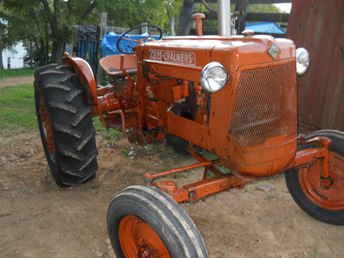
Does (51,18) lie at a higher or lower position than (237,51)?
higher

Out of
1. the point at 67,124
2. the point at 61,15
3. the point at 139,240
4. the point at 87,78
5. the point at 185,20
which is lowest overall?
the point at 139,240

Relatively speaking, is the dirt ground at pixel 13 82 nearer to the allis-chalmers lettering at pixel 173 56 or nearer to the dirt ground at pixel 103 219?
the dirt ground at pixel 103 219

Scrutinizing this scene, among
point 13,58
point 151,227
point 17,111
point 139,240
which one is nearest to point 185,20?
point 17,111

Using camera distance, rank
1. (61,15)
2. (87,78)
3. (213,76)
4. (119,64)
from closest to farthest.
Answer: (213,76), (87,78), (119,64), (61,15)

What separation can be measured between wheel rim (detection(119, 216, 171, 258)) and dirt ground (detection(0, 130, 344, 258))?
42 centimetres

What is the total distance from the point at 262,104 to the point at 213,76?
0.40 metres

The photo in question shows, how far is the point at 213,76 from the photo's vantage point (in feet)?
7.00

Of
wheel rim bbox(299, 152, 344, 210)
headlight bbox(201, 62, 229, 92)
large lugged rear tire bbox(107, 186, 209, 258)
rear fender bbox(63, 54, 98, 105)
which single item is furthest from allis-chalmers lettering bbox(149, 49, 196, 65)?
wheel rim bbox(299, 152, 344, 210)

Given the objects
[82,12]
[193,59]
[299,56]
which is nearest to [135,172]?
[193,59]

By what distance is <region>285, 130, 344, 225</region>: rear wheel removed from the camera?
2902 millimetres

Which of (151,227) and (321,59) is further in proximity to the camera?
(321,59)

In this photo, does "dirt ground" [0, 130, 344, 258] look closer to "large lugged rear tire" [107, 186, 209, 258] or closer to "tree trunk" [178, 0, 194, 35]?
"large lugged rear tire" [107, 186, 209, 258]

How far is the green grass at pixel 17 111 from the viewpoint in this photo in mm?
5988

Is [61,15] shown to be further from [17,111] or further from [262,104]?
[262,104]
